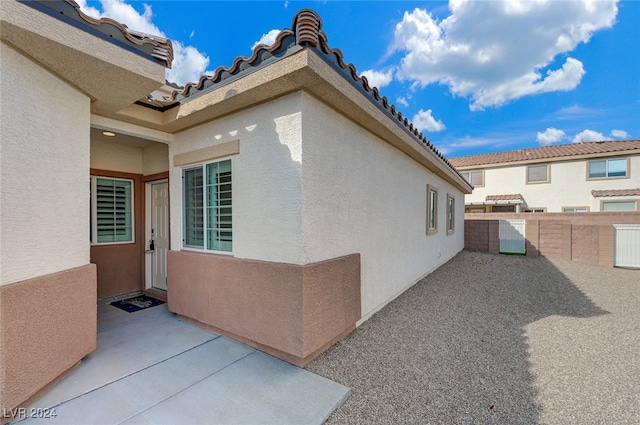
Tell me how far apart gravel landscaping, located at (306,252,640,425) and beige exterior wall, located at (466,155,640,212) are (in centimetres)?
1875

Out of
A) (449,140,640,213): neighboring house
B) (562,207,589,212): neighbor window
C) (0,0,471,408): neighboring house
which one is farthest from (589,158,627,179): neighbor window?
(0,0,471,408): neighboring house

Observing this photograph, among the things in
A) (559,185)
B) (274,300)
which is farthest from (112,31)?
(559,185)

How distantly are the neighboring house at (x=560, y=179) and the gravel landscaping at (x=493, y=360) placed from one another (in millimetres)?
18761

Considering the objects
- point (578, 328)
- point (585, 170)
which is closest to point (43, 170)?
point (578, 328)

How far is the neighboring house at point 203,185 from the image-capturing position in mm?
3133

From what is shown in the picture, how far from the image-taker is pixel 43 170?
136 inches

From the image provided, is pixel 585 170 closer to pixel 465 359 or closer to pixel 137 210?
pixel 465 359

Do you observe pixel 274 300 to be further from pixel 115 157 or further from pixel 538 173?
pixel 538 173

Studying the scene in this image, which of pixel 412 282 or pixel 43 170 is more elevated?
pixel 43 170

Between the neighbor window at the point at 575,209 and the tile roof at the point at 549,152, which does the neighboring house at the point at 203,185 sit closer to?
the tile roof at the point at 549,152

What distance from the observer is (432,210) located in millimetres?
10984

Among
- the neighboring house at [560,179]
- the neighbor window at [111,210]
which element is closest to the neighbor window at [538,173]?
the neighboring house at [560,179]

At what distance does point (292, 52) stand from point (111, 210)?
6.46 meters

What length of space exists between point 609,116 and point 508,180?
27.3 ft
